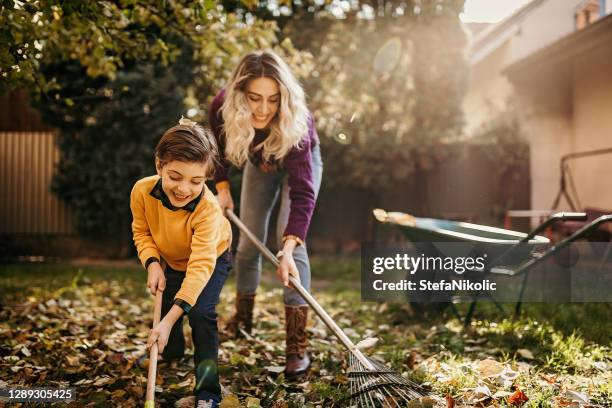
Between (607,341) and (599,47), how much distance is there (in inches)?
127

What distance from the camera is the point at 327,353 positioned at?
3223 millimetres

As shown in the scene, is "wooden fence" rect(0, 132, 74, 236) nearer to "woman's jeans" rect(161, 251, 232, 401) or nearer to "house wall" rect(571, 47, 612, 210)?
"woman's jeans" rect(161, 251, 232, 401)

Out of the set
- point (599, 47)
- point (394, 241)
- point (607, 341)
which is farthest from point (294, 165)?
point (394, 241)

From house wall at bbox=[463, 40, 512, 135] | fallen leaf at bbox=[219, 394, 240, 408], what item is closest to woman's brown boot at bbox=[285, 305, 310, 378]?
fallen leaf at bbox=[219, 394, 240, 408]

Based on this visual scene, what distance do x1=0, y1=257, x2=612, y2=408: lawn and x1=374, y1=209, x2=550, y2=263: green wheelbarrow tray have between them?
1.64ft

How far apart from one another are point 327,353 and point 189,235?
121 cm

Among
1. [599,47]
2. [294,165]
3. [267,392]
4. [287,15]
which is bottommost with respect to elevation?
[267,392]

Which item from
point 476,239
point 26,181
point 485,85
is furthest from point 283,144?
point 485,85

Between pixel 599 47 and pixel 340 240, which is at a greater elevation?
pixel 599 47

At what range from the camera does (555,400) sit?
2.38 meters

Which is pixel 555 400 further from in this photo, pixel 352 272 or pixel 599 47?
pixel 352 272

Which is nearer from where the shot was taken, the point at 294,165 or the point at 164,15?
Answer: the point at 294,165

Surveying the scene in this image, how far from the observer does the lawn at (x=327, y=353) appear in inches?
99.7

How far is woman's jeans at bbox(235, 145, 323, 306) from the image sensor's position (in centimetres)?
315
